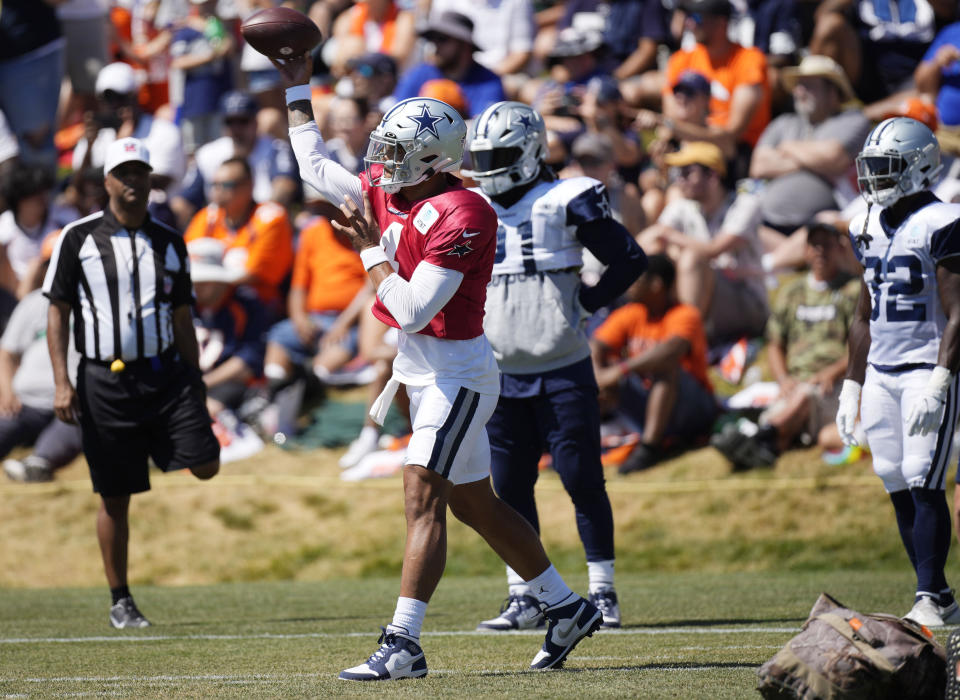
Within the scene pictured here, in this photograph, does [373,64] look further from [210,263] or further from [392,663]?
[392,663]

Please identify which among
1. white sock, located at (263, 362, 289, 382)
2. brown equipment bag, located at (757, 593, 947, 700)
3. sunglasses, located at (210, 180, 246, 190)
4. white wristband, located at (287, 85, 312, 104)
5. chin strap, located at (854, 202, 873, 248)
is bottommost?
white sock, located at (263, 362, 289, 382)

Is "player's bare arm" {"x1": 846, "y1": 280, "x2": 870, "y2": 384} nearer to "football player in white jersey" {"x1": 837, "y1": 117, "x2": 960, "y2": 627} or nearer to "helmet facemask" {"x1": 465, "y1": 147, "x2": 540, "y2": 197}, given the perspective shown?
"football player in white jersey" {"x1": 837, "y1": 117, "x2": 960, "y2": 627}

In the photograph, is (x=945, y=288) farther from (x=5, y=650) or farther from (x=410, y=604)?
(x=5, y=650)

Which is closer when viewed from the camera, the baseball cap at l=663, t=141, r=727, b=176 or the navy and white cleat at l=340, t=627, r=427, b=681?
the navy and white cleat at l=340, t=627, r=427, b=681

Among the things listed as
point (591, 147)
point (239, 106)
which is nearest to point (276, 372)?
point (239, 106)

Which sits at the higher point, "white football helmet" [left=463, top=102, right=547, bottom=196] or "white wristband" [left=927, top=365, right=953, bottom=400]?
"white football helmet" [left=463, top=102, right=547, bottom=196]

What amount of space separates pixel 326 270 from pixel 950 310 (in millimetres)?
6725

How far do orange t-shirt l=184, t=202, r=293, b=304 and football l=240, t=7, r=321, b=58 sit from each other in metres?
6.37

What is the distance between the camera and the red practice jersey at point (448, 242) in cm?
479

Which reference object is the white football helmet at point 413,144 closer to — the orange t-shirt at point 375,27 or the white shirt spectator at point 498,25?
the white shirt spectator at point 498,25

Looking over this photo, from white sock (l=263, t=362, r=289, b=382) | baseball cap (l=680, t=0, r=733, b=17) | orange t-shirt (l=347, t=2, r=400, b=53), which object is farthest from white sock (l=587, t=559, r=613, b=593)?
orange t-shirt (l=347, t=2, r=400, b=53)

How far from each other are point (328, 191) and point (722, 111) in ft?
23.9

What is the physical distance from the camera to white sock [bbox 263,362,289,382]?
1148 centimetres

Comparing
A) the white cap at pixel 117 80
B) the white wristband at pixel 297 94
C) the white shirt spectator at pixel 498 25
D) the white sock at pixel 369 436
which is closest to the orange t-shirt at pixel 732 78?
the white shirt spectator at pixel 498 25
